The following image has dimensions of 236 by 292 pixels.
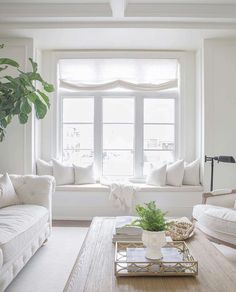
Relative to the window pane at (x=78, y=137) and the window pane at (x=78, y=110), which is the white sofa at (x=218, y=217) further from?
the window pane at (x=78, y=110)

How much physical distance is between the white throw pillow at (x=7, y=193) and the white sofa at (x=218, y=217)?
6.72 ft

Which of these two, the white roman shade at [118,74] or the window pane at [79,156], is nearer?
the white roman shade at [118,74]

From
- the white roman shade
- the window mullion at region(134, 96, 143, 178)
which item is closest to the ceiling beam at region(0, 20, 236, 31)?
the white roman shade

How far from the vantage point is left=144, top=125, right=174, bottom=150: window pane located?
5.29 meters

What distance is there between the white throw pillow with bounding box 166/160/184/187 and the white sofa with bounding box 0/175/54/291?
6.47 ft

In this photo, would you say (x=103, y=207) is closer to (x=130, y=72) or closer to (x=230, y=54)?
(x=130, y=72)

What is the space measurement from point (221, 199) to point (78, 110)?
2.89m

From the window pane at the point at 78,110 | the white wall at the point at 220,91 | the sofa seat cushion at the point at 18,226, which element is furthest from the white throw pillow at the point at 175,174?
the sofa seat cushion at the point at 18,226

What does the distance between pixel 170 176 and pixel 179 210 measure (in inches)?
21.4

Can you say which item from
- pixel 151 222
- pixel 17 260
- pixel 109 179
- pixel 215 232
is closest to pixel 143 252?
pixel 151 222

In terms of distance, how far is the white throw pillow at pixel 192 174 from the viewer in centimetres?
482

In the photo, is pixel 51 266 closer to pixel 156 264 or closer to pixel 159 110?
pixel 156 264

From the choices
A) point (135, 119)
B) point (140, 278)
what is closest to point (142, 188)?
point (135, 119)

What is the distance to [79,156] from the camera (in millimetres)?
5309
